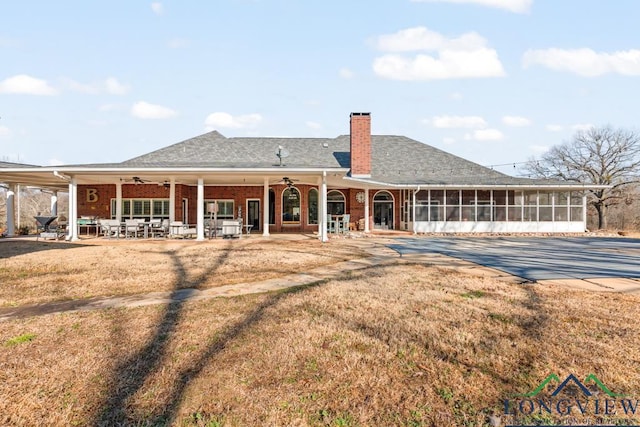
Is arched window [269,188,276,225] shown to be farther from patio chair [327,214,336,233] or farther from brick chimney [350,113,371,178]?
brick chimney [350,113,371,178]

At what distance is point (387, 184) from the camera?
61.6 feet

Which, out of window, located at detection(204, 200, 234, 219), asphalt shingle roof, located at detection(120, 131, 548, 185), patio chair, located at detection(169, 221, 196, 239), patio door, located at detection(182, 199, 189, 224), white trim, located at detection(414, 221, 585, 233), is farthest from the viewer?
asphalt shingle roof, located at detection(120, 131, 548, 185)

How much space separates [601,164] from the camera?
3073 centimetres

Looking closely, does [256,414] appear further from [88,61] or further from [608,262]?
[88,61]

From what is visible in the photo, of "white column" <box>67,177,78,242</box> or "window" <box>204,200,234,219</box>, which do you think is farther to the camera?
"window" <box>204,200,234,219</box>

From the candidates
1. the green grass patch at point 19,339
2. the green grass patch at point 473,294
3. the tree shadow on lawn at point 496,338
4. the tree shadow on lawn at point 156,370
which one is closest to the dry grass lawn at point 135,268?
the green grass patch at point 19,339

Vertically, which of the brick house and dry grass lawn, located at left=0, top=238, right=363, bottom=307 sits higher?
the brick house

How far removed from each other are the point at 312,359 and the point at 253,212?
58.5ft

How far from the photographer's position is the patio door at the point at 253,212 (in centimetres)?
2055

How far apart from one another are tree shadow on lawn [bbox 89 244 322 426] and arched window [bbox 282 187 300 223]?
15407 mm

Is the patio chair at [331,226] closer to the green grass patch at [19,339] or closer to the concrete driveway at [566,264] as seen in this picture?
the concrete driveway at [566,264]

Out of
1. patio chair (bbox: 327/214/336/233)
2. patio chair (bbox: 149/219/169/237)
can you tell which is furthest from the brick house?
patio chair (bbox: 149/219/169/237)

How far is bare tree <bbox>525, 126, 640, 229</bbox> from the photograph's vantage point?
28.7m

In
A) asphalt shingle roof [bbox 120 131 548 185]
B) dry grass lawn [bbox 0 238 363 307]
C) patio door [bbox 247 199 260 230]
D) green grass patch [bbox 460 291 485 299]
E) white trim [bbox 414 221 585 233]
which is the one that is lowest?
green grass patch [bbox 460 291 485 299]
